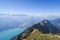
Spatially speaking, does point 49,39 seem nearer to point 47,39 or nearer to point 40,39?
point 47,39

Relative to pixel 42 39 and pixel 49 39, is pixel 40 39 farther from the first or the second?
pixel 49 39

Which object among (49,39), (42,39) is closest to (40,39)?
(42,39)

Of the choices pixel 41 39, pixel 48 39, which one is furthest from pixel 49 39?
pixel 41 39

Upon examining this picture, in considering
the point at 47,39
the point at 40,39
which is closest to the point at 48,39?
the point at 47,39

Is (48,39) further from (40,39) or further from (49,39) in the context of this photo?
(40,39)
